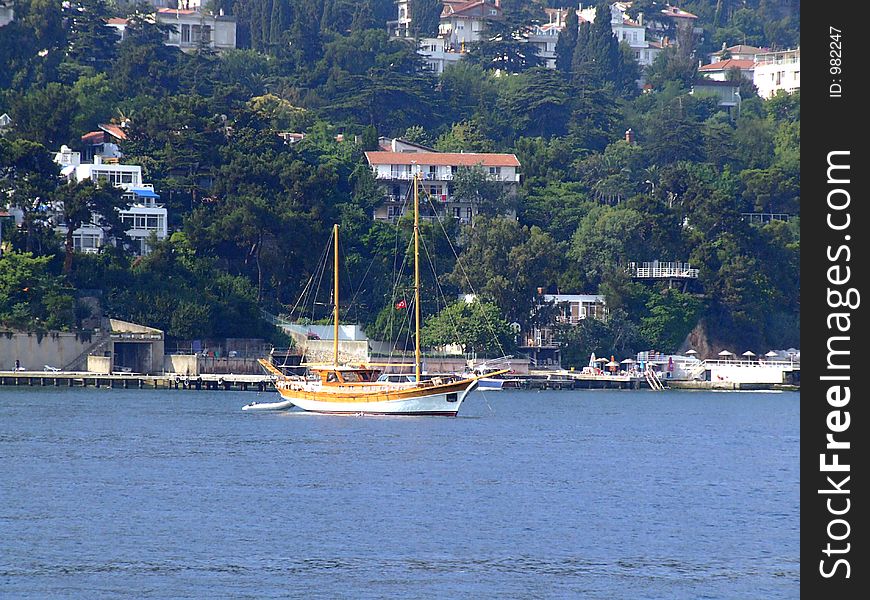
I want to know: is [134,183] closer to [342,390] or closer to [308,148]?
[308,148]

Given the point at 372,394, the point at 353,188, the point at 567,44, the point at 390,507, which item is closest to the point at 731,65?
the point at 567,44

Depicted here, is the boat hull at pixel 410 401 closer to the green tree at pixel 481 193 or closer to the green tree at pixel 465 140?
the green tree at pixel 481 193

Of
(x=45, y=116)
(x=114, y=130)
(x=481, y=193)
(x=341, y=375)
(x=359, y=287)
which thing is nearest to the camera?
(x=341, y=375)

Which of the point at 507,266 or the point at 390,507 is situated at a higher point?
the point at 507,266

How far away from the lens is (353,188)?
12431cm

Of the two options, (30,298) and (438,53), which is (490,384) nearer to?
(30,298)

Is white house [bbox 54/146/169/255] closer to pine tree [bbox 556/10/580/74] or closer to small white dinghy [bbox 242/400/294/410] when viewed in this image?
small white dinghy [bbox 242/400/294/410]

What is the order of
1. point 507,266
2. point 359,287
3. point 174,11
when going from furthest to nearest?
point 174,11 < point 359,287 < point 507,266

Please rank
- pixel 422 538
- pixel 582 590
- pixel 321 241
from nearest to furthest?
1. pixel 582 590
2. pixel 422 538
3. pixel 321 241

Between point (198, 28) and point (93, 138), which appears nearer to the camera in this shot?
point (93, 138)

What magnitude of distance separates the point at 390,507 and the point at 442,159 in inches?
3437
